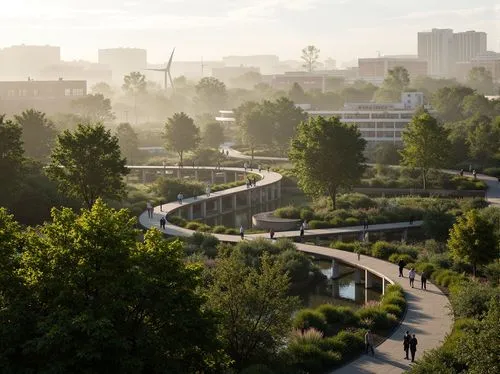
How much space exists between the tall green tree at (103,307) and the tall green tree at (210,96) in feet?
552

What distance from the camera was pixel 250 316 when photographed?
86.1 feet

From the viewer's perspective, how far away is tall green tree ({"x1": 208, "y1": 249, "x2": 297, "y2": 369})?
1023 inches

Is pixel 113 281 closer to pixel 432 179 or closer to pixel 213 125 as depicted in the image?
pixel 432 179

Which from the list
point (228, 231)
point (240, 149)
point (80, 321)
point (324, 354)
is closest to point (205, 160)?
point (240, 149)

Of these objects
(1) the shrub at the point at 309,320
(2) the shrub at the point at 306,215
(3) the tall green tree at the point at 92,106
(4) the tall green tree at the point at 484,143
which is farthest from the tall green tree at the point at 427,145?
(3) the tall green tree at the point at 92,106

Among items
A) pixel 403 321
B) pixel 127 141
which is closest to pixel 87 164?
pixel 403 321

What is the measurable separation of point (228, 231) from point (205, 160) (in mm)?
51715

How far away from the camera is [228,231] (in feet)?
183

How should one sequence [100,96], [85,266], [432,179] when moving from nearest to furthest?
[85,266]
[432,179]
[100,96]

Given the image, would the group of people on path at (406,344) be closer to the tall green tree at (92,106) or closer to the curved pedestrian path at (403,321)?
the curved pedestrian path at (403,321)

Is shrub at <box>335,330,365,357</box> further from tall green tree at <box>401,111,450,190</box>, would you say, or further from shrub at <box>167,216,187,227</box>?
tall green tree at <box>401,111,450,190</box>

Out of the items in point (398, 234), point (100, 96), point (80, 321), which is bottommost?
point (398, 234)

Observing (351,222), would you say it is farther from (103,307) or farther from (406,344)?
(103,307)


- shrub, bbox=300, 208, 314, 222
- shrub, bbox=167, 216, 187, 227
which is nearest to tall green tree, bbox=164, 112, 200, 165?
shrub, bbox=167, 216, 187, 227
